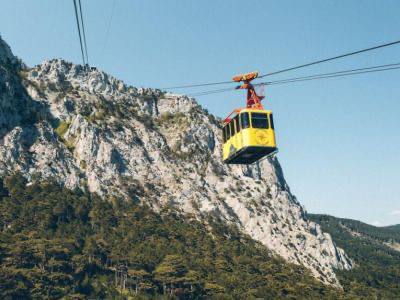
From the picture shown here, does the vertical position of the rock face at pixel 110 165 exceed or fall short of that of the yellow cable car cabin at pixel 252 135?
it exceeds it

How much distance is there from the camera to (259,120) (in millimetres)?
37812

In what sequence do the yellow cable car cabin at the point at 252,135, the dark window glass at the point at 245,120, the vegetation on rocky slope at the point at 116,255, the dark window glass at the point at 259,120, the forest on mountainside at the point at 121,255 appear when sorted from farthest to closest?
the forest on mountainside at the point at 121,255 < the vegetation on rocky slope at the point at 116,255 < the dark window glass at the point at 259,120 < the dark window glass at the point at 245,120 < the yellow cable car cabin at the point at 252,135

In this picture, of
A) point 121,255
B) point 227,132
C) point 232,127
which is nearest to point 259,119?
point 232,127

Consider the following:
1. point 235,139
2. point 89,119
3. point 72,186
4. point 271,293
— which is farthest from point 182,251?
point 235,139

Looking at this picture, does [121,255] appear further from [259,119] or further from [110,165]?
[259,119]

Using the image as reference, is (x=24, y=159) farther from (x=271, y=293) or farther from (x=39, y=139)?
(x=271, y=293)

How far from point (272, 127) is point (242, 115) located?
3190 millimetres

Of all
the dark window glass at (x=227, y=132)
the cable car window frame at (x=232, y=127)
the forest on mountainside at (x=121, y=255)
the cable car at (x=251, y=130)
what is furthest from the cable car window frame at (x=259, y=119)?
the forest on mountainside at (x=121, y=255)

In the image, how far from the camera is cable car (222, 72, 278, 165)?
121 ft

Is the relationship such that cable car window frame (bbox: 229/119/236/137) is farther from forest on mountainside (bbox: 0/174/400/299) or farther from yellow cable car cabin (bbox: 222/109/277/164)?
forest on mountainside (bbox: 0/174/400/299)

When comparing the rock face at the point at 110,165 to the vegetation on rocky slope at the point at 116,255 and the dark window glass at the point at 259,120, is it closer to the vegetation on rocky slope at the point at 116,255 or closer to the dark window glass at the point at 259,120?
the vegetation on rocky slope at the point at 116,255

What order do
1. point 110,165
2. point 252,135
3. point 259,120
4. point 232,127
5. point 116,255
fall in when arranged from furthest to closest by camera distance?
point 110,165 → point 116,255 → point 232,127 → point 259,120 → point 252,135

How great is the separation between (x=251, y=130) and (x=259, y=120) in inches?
58.6

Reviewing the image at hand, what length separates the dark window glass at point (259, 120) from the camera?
37.5m
